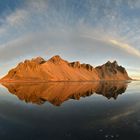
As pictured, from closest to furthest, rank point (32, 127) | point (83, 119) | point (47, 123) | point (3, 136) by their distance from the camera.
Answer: point (3, 136) → point (32, 127) → point (47, 123) → point (83, 119)

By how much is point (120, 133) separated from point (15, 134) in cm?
801

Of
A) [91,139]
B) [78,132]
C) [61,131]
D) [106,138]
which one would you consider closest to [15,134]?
[61,131]

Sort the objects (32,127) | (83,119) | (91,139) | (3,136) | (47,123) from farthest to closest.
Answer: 1. (83,119)
2. (47,123)
3. (32,127)
4. (3,136)
5. (91,139)

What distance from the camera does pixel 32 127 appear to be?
727 inches

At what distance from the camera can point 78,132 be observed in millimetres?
16734

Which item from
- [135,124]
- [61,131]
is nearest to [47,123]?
[61,131]

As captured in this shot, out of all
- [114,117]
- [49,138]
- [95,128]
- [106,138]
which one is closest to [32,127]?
[49,138]

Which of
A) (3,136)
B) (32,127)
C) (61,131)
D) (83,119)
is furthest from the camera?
(83,119)

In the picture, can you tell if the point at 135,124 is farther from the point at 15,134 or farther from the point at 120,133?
the point at 15,134

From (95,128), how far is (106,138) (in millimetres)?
3131

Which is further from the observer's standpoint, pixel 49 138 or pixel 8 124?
pixel 8 124

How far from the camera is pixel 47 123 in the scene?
20047 mm

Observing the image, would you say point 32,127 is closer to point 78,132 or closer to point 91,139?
point 78,132

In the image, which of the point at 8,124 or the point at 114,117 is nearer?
the point at 8,124
